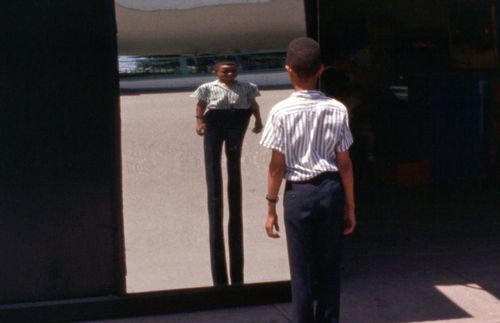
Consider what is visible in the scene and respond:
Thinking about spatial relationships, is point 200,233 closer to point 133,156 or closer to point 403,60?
point 133,156

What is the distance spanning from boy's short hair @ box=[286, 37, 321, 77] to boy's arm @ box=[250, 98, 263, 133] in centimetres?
137

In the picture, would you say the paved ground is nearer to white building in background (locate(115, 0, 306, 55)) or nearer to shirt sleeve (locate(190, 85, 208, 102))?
shirt sleeve (locate(190, 85, 208, 102))

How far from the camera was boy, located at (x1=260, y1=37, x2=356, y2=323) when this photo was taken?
507 cm

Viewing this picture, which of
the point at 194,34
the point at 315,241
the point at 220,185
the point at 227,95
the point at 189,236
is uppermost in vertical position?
the point at 194,34

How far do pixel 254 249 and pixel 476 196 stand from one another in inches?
235

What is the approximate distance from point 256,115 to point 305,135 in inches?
58.9

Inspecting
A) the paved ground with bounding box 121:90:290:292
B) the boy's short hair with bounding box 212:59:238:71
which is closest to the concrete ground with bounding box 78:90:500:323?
the paved ground with bounding box 121:90:290:292

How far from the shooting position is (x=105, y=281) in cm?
643

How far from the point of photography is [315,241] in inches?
204

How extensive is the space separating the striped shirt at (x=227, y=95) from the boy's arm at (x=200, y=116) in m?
0.03

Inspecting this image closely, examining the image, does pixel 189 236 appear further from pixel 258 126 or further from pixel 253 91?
pixel 253 91

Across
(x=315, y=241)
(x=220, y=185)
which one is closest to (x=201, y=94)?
(x=220, y=185)

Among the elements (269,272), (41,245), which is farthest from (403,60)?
(41,245)

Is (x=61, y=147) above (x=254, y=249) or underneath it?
above
